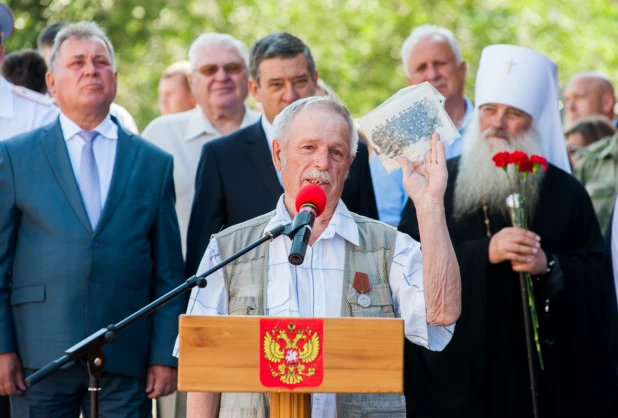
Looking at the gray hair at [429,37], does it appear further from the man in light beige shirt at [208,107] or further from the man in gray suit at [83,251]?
the man in gray suit at [83,251]

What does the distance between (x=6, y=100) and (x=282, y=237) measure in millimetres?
3216

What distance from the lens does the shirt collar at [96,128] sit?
6.51 m

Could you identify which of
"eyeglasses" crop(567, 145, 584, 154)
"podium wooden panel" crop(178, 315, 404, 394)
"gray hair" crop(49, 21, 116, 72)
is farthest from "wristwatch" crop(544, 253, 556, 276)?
"eyeglasses" crop(567, 145, 584, 154)

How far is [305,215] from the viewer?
434 centimetres

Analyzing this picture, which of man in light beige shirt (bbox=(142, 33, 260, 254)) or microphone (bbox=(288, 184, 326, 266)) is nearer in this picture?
microphone (bbox=(288, 184, 326, 266))

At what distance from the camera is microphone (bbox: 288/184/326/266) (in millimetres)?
4090

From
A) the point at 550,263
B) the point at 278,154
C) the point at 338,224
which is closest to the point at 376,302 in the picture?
the point at 338,224

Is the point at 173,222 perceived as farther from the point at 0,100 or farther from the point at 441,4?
the point at 441,4

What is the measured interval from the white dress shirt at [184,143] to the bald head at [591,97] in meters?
5.23

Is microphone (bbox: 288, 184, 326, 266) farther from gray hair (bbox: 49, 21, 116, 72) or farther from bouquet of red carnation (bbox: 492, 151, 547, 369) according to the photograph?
bouquet of red carnation (bbox: 492, 151, 547, 369)

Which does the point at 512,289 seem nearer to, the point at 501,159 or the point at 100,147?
the point at 501,159

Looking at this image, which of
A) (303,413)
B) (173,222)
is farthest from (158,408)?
(303,413)

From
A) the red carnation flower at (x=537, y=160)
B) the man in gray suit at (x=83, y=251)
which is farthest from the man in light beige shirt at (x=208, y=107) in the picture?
the red carnation flower at (x=537, y=160)

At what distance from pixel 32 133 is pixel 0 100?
1.08m
